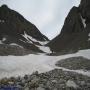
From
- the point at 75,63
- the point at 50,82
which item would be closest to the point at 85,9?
the point at 75,63

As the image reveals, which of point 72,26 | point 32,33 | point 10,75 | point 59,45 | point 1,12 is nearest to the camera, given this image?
point 10,75

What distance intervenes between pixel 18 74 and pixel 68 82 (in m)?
6.60

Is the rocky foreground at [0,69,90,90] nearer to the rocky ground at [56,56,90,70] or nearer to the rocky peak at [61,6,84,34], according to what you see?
the rocky ground at [56,56,90,70]

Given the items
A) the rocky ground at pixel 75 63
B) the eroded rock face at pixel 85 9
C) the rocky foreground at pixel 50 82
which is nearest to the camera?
the rocky foreground at pixel 50 82

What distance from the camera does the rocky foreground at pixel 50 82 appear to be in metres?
20.2

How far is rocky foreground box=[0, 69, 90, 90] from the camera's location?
20.2 metres

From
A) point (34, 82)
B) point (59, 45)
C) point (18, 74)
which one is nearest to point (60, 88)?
point (34, 82)

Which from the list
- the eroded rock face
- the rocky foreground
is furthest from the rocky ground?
the eroded rock face

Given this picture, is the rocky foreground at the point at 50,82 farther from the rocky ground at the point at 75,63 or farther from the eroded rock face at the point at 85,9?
the eroded rock face at the point at 85,9

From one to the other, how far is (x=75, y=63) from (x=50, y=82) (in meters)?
11.0

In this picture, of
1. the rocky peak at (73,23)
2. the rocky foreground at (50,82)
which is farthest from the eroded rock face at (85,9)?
the rocky foreground at (50,82)

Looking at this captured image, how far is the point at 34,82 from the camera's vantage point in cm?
2109

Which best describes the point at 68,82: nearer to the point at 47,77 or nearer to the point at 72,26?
the point at 47,77

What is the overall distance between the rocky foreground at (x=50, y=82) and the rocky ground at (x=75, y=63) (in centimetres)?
534
